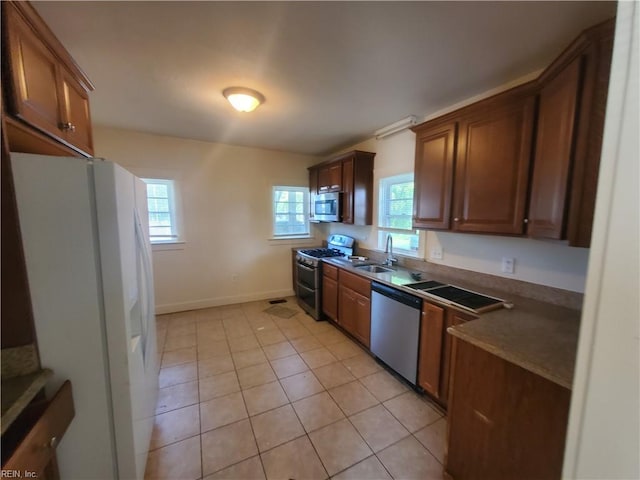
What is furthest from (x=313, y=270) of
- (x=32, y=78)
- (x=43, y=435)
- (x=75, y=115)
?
(x=32, y=78)

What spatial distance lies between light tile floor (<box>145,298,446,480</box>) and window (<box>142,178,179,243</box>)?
1.50 metres

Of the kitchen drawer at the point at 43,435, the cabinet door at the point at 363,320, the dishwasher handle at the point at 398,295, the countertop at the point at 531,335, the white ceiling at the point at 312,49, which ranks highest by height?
the white ceiling at the point at 312,49

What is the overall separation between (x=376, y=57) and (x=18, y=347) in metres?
2.33

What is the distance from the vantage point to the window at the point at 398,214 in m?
2.90

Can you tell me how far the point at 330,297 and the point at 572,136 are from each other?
8.62 feet

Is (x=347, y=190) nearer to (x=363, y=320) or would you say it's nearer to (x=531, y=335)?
(x=363, y=320)

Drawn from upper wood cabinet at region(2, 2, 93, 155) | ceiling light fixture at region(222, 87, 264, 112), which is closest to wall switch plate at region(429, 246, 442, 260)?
ceiling light fixture at region(222, 87, 264, 112)

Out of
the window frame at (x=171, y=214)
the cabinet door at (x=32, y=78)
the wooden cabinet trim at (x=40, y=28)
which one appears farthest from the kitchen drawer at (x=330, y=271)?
the wooden cabinet trim at (x=40, y=28)

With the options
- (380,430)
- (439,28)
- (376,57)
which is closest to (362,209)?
(376,57)

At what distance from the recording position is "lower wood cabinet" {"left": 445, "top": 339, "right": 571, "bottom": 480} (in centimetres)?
103

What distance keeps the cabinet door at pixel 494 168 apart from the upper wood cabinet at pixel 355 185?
4.53 ft

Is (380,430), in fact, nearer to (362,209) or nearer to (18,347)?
(18,347)

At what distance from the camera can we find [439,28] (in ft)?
4.68

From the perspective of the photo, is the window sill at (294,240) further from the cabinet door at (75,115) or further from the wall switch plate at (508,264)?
the wall switch plate at (508,264)
